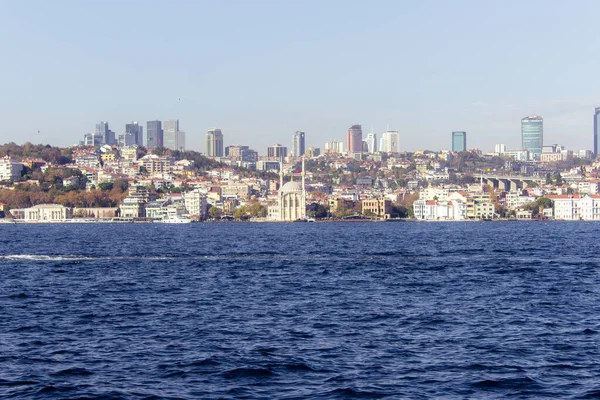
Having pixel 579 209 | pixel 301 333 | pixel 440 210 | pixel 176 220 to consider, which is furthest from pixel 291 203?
pixel 301 333

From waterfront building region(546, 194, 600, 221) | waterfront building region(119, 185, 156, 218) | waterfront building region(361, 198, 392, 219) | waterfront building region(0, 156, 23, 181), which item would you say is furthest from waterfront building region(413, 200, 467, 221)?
waterfront building region(0, 156, 23, 181)

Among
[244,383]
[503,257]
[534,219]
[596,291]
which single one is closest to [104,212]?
[534,219]

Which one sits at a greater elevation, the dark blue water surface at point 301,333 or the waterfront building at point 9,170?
the waterfront building at point 9,170

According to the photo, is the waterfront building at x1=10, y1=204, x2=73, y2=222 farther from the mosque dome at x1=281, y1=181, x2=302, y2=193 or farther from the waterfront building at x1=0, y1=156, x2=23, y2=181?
the mosque dome at x1=281, y1=181, x2=302, y2=193

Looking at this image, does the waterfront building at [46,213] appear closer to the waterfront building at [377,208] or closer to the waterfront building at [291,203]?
the waterfront building at [291,203]

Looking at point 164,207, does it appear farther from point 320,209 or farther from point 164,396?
point 164,396

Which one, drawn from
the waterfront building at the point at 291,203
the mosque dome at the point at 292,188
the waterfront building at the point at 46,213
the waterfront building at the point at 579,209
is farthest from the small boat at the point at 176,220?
the waterfront building at the point at 579,209

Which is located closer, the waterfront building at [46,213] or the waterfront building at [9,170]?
the waterfront building at [46,213]
